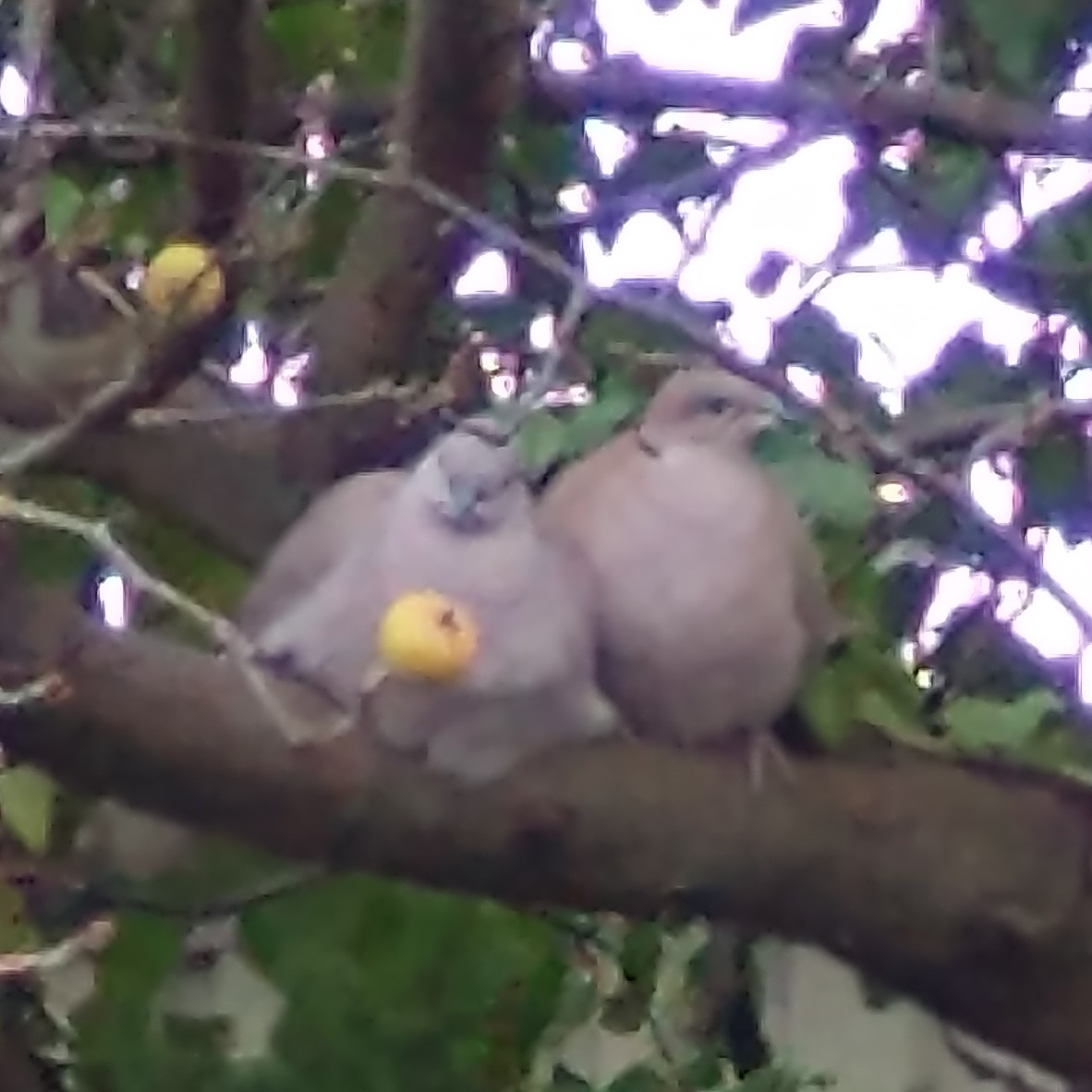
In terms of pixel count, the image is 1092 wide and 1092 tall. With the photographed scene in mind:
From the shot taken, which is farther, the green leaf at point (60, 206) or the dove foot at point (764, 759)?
the green leaf at point (60, 206)

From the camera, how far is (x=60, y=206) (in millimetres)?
963

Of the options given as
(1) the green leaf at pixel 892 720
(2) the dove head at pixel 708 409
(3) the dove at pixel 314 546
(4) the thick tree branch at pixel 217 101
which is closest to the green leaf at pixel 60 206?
(4) the thick tree branch at pixel 217 101

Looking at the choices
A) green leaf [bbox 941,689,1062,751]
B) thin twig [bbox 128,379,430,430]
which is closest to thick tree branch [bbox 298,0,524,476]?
thin twig [bbox 128,379,430,430]

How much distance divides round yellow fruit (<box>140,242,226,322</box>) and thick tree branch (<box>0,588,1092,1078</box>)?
114 millimetres

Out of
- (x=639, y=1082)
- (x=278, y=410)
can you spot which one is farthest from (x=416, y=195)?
(x=639, y=1082)

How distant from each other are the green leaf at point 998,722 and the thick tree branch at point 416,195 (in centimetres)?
32

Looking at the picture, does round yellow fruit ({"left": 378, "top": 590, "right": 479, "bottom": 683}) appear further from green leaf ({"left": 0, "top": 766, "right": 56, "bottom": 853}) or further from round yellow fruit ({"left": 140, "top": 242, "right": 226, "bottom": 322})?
green leaf ({"left": 0, "top": 766, "right": 56, "bottom": 853})

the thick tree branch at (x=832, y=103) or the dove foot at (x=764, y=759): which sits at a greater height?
the thick tree branch at (x=832, y=103)

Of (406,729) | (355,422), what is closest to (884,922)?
(406,729)

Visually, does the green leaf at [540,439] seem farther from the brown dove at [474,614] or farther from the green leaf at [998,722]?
the green leaf at [998,722]

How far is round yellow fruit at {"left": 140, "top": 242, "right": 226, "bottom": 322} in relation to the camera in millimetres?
604

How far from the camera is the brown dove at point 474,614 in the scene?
77cm

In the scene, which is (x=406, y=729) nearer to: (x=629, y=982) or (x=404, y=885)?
(x=404, y=885)

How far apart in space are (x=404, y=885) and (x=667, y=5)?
17.1 inches
